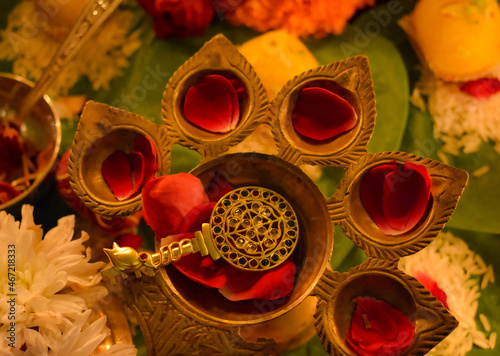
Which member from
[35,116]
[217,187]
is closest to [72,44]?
[35,116]

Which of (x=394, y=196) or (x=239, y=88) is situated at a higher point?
(x=239, y=88)

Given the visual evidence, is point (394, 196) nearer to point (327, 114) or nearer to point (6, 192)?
point (327, 114)

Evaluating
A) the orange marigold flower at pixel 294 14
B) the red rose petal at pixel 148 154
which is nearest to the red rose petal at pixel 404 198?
the red rose petal at pixel 148 154

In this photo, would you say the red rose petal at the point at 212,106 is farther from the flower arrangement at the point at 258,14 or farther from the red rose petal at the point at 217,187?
the flower arrangement at the point at 258,14

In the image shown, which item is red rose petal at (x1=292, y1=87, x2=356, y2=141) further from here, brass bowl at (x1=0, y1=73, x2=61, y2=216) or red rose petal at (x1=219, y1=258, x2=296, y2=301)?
brass bowl at (x1=0, y1=73, x2=61, y2=216)

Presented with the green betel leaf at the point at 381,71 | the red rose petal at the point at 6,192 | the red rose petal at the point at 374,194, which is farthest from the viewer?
the green betel leaf at the point at 381,71

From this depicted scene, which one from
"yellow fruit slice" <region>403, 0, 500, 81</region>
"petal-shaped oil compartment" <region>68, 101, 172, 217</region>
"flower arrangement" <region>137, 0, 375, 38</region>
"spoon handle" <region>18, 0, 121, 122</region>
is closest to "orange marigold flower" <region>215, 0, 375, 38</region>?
"flower arrangement" <region>137, 0, 375, 38</region>

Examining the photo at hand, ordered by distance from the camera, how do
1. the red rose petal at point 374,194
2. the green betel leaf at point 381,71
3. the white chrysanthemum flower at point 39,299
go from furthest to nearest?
the green betel leaf at point 381,71 < the red rose petal at point 374,194 < the white chrysanthemum flower at point 39,299
